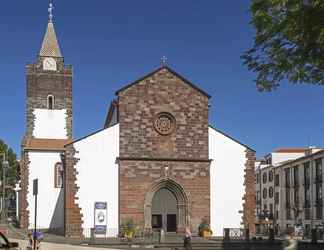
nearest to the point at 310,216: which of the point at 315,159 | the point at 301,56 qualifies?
the point at 315,159

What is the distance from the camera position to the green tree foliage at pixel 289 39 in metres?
18.0

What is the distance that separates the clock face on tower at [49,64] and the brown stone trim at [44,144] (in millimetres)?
7974

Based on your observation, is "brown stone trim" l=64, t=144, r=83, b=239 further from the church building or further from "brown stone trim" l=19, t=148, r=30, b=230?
"brown stone trim" l=19, t=148, r=30, b=230

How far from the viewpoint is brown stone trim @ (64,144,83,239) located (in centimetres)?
4278

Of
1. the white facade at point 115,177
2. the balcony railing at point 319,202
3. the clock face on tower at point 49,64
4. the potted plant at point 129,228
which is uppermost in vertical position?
the clock face on tower at point 49,64

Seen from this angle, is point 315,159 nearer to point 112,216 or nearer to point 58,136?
point 58,136

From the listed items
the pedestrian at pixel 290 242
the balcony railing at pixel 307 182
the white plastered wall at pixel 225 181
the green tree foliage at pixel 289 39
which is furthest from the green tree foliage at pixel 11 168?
the pedestrian at pixel 290 242

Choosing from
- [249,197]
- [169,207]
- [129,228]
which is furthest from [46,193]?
[249,197]

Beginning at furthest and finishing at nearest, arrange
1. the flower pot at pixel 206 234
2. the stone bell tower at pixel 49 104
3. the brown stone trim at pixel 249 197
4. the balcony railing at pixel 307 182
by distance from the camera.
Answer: the balcony railing at pixel 307 182 → the stone bell tower at pixel 49 104 → the brown stone trim at pixel 249 197 → the flower pot at pixel 206 234

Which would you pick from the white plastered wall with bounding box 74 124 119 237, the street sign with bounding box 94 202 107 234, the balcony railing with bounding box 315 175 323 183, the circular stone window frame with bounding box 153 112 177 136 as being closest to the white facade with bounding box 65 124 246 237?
the white plastered wall with bounding box 74 124 119 237

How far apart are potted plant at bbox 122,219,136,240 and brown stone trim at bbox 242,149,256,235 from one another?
8844 mm

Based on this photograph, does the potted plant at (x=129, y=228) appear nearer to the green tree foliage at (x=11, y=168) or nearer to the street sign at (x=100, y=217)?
the street sign at (x=100, y=217)

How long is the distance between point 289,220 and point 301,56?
73.5m

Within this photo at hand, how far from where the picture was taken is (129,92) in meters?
45.8
